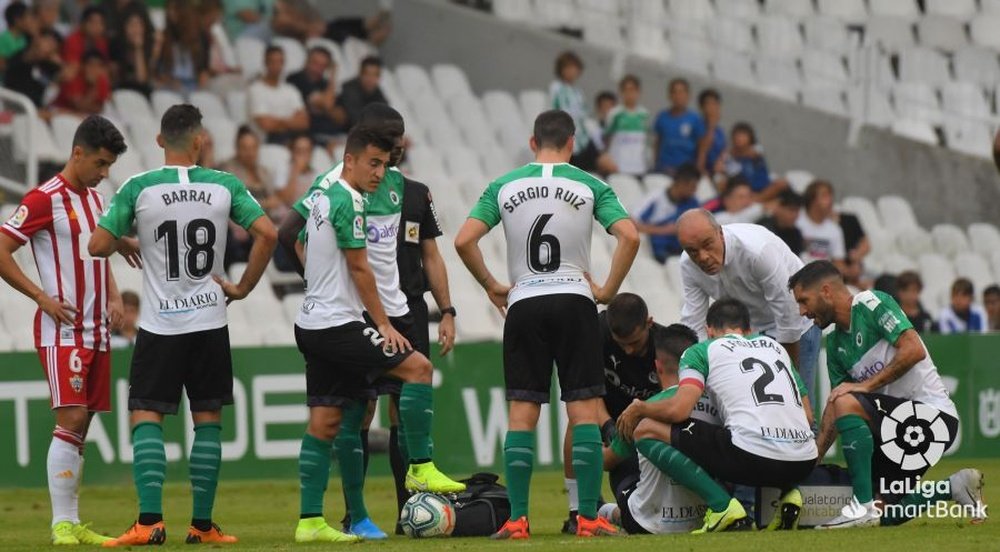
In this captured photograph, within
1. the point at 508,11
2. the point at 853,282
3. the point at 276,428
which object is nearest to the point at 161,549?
the point at 276,428

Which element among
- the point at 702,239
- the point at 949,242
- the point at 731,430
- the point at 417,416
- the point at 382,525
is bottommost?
the point at 382,525

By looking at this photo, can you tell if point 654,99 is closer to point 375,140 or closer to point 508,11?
point 508,11

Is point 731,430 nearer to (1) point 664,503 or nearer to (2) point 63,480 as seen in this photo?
(1) point 664,503

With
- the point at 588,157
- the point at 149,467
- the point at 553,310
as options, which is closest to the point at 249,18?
the point at 588,157

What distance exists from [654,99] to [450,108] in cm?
252

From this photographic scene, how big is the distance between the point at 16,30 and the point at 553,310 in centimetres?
1122

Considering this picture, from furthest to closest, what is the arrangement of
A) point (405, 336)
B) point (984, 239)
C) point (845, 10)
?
1. point (845, 10)
2. point (984, 239)
3. point (405, 336)

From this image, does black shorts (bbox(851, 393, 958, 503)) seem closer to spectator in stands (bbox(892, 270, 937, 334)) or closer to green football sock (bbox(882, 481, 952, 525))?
green football sock (bbox(882, 481, 952, 525))

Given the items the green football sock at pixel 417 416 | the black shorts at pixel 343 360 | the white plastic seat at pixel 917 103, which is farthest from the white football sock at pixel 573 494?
the white plastic seat at pixel 917 103

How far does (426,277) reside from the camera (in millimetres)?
10805

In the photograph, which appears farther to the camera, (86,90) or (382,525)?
(86,90)

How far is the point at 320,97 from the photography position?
64.5ft

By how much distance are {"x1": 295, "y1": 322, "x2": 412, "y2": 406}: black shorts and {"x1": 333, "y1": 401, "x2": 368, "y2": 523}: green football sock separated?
0.61 ft

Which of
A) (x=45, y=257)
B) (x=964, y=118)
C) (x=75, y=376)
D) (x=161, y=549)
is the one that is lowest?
(x=161, y=549)
